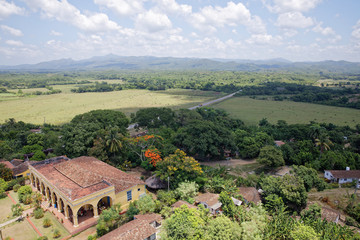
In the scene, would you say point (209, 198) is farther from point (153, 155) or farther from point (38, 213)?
point (38, 213)

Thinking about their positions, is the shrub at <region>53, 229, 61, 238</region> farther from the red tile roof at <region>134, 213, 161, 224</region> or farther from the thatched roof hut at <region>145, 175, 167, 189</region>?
the thatched roof hut at <region>145, 175, 167, 189</region>

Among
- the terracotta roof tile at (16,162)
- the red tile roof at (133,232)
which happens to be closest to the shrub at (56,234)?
the red tile roof at (133,232)

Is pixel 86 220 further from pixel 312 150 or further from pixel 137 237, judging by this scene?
pixel 312 150

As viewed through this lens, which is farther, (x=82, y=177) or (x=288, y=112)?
(x=288, y=112)

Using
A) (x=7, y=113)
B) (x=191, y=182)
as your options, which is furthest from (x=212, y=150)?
(x=7, y=113)

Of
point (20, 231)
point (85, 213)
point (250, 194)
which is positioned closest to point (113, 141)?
point (85, 213)

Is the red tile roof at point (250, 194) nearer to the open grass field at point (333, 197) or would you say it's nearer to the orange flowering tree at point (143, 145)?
the open grass field at point (333, 197)

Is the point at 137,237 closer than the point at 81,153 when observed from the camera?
Yes
